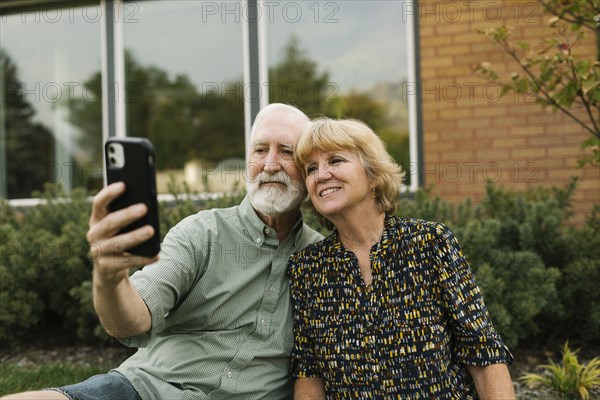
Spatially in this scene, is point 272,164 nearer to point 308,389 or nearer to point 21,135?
point 308,389

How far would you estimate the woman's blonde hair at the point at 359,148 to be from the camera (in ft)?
7.73

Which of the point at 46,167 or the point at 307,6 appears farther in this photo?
the point at 46,167

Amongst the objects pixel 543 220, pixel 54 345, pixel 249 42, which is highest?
pixel 249 42

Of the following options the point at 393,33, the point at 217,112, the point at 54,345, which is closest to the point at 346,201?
the point at 54,345

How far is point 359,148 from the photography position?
7.86 feet

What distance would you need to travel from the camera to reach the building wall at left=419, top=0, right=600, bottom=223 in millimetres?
5594

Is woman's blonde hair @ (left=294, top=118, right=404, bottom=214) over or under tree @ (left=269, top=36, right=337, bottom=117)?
under

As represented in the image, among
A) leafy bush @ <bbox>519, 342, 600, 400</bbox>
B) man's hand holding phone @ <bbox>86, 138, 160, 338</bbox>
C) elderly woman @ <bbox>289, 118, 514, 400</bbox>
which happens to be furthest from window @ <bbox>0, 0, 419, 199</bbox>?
man's hand holding phone @ <bbox>86, 138, 160, 338</bbox>

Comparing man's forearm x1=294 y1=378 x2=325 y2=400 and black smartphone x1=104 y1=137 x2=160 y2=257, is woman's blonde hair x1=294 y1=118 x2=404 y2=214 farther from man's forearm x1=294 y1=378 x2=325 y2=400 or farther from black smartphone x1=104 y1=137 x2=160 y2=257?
black smartphone x1=104 y1=137 x2=160 y2=257

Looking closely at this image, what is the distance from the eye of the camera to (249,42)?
683 centimetres

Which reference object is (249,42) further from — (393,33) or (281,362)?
(281,362)

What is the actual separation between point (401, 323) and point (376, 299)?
0.12 meters

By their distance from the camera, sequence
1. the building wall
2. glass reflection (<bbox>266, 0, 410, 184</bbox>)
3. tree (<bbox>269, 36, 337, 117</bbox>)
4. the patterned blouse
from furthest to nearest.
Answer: tree (<bbox>269, 36, 337, 117</bbox>), glass reflection (<bbox>266, 0, 410, 184</bbox>), the building wall, the patterned blouse

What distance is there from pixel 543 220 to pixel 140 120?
17.8ft
